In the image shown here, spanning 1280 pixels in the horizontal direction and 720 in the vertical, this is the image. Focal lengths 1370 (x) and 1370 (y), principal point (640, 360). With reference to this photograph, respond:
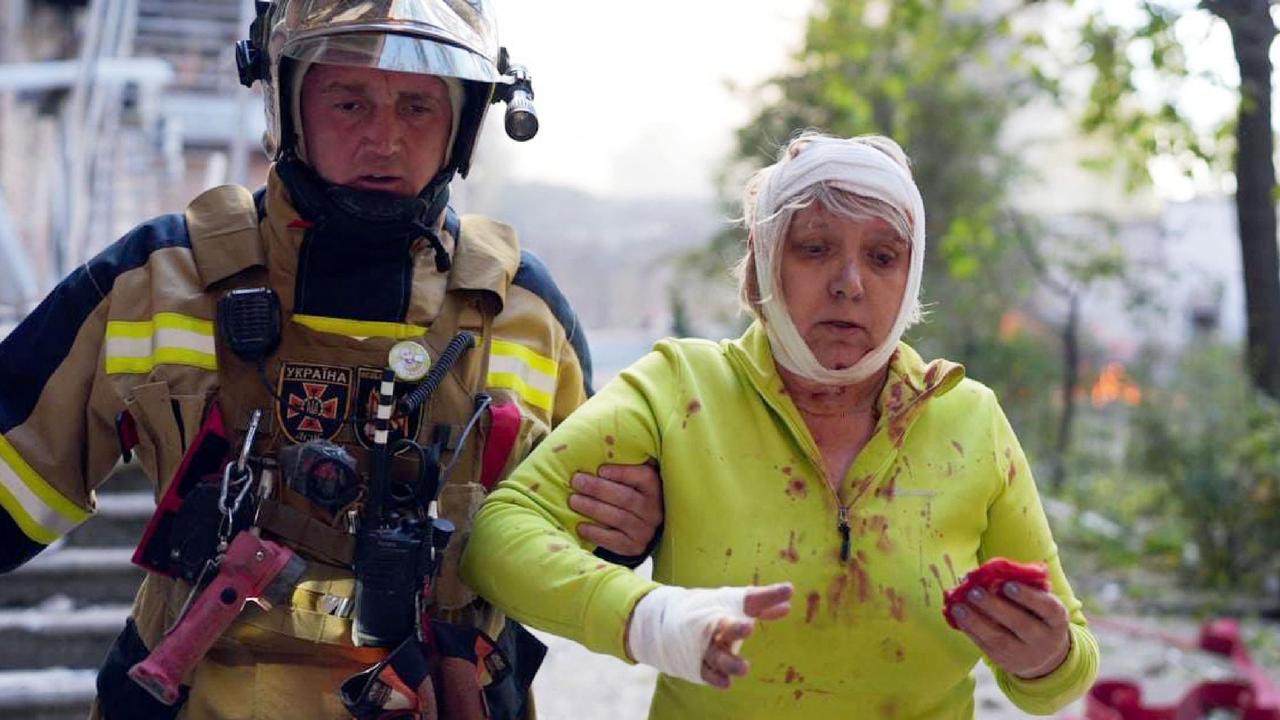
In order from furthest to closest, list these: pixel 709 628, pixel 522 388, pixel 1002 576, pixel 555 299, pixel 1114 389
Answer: pixel 1114 389
pixel 555 299
pixel 522 388
pixel 1002 576
pixel 709 628

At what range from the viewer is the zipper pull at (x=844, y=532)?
7.77ft

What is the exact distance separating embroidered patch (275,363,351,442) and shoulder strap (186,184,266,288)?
22 centimetres

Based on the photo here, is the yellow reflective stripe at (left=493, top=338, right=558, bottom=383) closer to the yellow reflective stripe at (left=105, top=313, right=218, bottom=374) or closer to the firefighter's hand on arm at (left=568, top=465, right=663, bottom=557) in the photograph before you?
the firefighter's hand on arm at (left=568, top=465, right=663, bottom=557)

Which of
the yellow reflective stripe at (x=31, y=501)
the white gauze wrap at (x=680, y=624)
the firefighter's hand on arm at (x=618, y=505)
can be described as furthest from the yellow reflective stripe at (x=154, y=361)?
the white gauze wrap at (x=680, y=624)

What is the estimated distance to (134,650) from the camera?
2.61m

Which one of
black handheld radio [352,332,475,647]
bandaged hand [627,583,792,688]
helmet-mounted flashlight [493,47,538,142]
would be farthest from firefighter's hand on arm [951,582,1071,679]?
helmet-mounted flashlight [493,47,538,142]

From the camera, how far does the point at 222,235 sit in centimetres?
266

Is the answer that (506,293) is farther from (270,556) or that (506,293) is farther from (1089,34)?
(1089,34)

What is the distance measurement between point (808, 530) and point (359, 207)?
1043mm

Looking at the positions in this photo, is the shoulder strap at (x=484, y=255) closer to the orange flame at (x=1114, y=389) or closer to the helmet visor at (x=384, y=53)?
the helmet visor at (x=384, y=53)

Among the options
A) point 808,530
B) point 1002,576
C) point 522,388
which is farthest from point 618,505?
point 1002,576

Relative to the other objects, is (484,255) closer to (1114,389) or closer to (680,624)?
(680,624)

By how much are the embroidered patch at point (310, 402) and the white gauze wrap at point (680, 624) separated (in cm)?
83

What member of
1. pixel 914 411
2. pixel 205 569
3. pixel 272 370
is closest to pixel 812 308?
pixel 914 411
